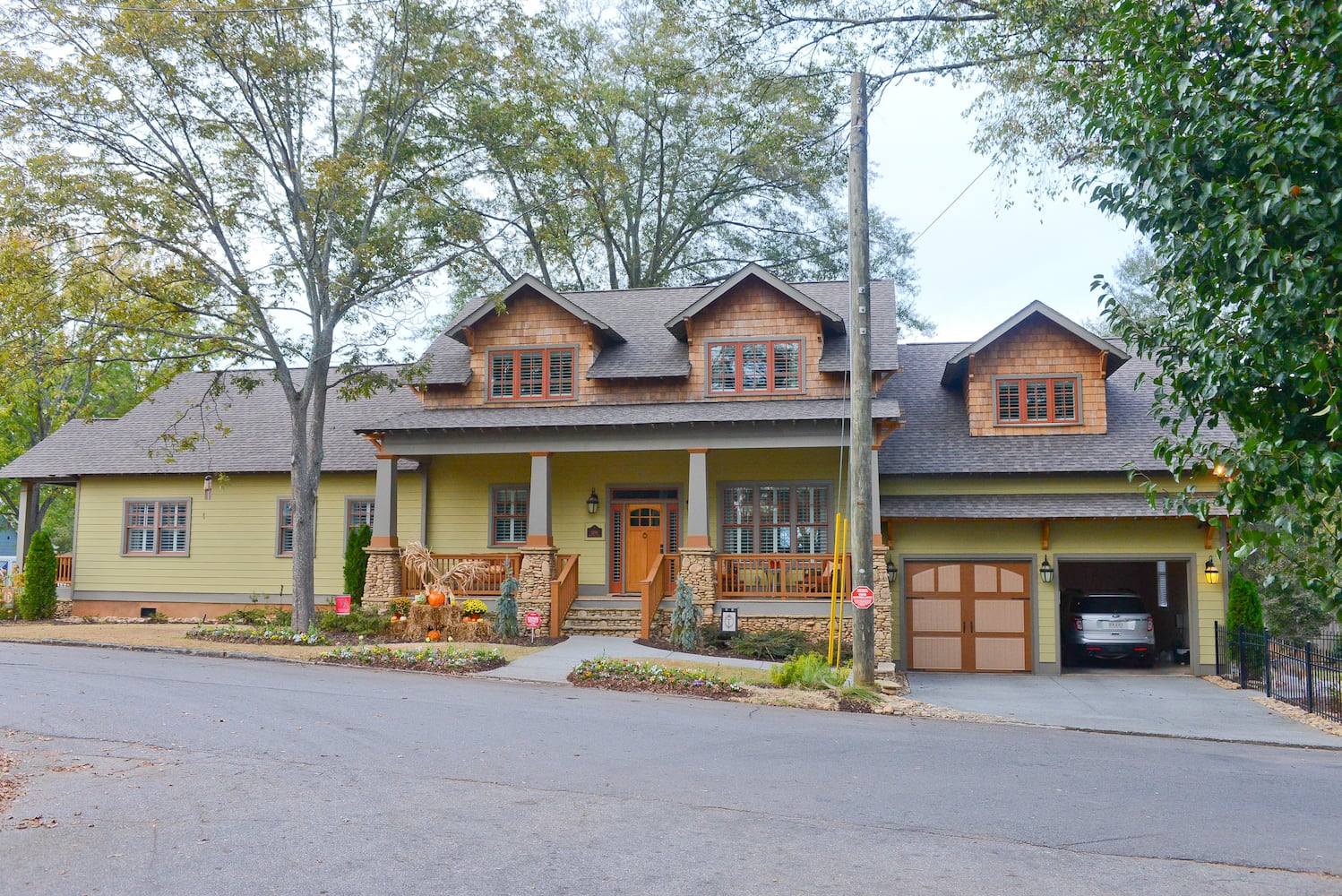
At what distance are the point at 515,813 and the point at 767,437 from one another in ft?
42.0

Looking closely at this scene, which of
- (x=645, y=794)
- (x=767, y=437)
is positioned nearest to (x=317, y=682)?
(x=645, y=794)

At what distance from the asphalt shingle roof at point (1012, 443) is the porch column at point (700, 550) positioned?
362 cm

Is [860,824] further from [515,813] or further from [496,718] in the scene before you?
[496,718]

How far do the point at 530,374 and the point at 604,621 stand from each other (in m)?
5.68

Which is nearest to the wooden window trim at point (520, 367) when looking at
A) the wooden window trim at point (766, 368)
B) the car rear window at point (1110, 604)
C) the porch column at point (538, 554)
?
the porch column at point (538, 554)

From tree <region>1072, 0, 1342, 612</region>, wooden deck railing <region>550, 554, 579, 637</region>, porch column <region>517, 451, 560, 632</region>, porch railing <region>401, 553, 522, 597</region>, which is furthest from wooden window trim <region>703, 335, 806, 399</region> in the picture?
tree <region>1072, 0, 1342, 612</region>

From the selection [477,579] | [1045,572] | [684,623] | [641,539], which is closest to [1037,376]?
[1045,572]

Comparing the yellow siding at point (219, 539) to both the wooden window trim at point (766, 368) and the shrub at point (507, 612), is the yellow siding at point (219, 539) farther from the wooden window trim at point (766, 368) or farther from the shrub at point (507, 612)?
the wooden window trim at point (766, 368)

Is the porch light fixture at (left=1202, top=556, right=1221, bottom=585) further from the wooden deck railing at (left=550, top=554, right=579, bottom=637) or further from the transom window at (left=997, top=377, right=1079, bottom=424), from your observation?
the wooden deck railing at (left=550, top=554, right=579, bottom=637)

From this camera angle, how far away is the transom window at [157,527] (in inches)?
971

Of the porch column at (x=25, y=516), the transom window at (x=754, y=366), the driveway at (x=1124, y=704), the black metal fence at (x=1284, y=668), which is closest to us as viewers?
the driveway at (x=1124, y=704)

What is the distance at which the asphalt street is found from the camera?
625 centimetres

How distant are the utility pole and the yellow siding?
1349 centimetres

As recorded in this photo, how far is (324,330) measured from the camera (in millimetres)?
20062
